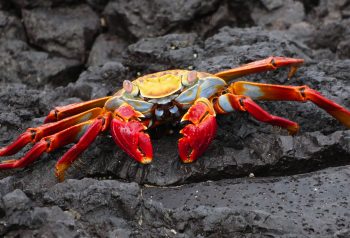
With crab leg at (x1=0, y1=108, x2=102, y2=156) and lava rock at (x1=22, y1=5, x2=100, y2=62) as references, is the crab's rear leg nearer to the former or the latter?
crab leg at (x1=0, y1=108, x2=102, y2=156)

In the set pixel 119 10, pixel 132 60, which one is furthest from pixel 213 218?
pixel 119 10

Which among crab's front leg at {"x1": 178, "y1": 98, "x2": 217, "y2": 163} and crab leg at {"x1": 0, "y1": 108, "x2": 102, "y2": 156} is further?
crab leg at {"x1": 0, "y1": 108, "x2": 102, "y2": 156}

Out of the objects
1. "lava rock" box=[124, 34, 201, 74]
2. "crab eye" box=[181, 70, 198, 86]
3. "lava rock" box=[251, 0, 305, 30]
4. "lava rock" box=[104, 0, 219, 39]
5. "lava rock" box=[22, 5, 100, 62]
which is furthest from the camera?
"lava rock" box=[22, 5, 100, 62]

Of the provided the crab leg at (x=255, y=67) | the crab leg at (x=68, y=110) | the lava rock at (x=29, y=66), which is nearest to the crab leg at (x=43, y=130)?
the crab leg at (x=68, y=110)

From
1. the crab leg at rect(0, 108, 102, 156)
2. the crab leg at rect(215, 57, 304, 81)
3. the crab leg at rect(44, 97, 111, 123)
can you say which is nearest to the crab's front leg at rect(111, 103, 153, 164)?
the crab leg at rect(0, 108, 102, 156)

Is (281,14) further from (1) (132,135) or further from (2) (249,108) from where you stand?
(1) (132,135)

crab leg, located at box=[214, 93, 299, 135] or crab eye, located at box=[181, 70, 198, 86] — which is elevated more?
crab eye, located at box=[181, 70, 198, 86]

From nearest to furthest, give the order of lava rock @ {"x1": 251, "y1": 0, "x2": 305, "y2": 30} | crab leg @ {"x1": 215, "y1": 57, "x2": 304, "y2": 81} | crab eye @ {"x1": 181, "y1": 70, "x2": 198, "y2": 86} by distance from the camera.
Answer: crab eye @ {"x1": 181, "y1": 70, "x2": 198, "y2": 86}, crab leg @ {"x1": 215, "y1": 57, "x2": 304, "y2": 81}, lava rock @ {"x1": 251, "y1": 0, "x2": 305, "y2": 30}
